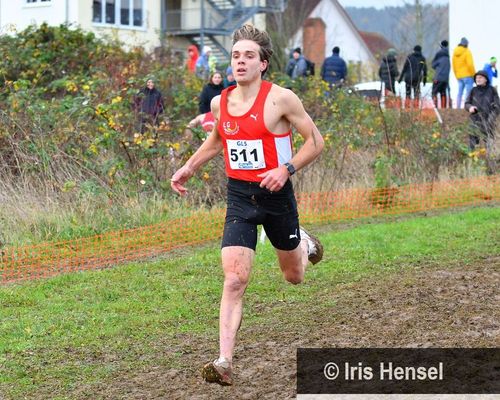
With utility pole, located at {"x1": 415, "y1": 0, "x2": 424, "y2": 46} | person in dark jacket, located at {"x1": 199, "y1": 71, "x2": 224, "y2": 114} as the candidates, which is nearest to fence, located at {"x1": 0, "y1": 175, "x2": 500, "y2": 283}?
person in dark jacket, located at {"x1": 199, "y1": 71, "x2": 224, "y2": 114}

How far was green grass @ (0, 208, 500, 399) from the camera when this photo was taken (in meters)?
7.34

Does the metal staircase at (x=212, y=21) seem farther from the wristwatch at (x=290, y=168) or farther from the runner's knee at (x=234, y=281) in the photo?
the runner's knee at (x=234, y=281)

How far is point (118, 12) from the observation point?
43.4 meters

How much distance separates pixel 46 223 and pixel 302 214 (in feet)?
11.4

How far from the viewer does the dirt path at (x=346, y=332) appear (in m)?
6.60

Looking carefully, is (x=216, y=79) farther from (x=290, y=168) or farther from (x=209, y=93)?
(x=290, y=168)

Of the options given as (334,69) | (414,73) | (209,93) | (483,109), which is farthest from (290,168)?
(334,69)

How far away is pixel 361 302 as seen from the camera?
873 centimetres

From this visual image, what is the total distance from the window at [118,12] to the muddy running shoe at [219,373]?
37.2 m

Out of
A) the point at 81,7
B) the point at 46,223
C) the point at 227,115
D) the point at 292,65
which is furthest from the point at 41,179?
the point at 81,7

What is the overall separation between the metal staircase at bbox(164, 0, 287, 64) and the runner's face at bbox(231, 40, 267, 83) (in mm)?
38707

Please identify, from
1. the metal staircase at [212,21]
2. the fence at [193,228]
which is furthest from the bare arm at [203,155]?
the metal staircase at [212,21]

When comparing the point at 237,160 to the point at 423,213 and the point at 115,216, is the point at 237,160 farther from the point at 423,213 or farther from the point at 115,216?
the point at 423,213

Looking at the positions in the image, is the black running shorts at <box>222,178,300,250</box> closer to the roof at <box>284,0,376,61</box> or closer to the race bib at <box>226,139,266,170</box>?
the race bib at <box>226,139,266,170</box>
